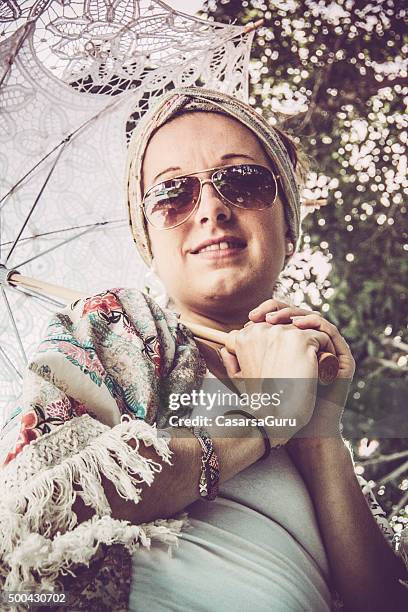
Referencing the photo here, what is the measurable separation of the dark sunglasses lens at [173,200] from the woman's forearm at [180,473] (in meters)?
0.43

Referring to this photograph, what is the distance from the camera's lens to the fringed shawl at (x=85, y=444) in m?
0.55

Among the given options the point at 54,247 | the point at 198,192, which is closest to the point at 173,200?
the point at 198,192

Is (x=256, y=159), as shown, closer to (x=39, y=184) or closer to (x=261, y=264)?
(x=261, y=264)

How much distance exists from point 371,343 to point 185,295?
0.68 m

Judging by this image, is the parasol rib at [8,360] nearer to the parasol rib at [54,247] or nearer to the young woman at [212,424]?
the parasol rib at [54,247]

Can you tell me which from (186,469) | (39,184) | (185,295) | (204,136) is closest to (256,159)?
(204,136)

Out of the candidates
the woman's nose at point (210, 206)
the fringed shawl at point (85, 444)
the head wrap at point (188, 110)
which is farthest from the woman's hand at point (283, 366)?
the head wrap at point (188, 110)

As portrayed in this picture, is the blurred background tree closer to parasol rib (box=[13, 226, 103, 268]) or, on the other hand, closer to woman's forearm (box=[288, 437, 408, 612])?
woman's forearm (box=[288, 437, 408, 612])

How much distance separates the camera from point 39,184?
1274 millimetres

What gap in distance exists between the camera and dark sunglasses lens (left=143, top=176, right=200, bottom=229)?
3.26 ft

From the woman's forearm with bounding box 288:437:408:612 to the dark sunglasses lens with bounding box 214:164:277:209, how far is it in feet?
1.42

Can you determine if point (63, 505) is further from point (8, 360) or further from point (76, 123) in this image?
point (76, 123)

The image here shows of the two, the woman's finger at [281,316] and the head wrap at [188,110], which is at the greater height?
the head wrap at [188,110]

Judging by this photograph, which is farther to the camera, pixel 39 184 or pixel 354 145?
pixel 354 145
